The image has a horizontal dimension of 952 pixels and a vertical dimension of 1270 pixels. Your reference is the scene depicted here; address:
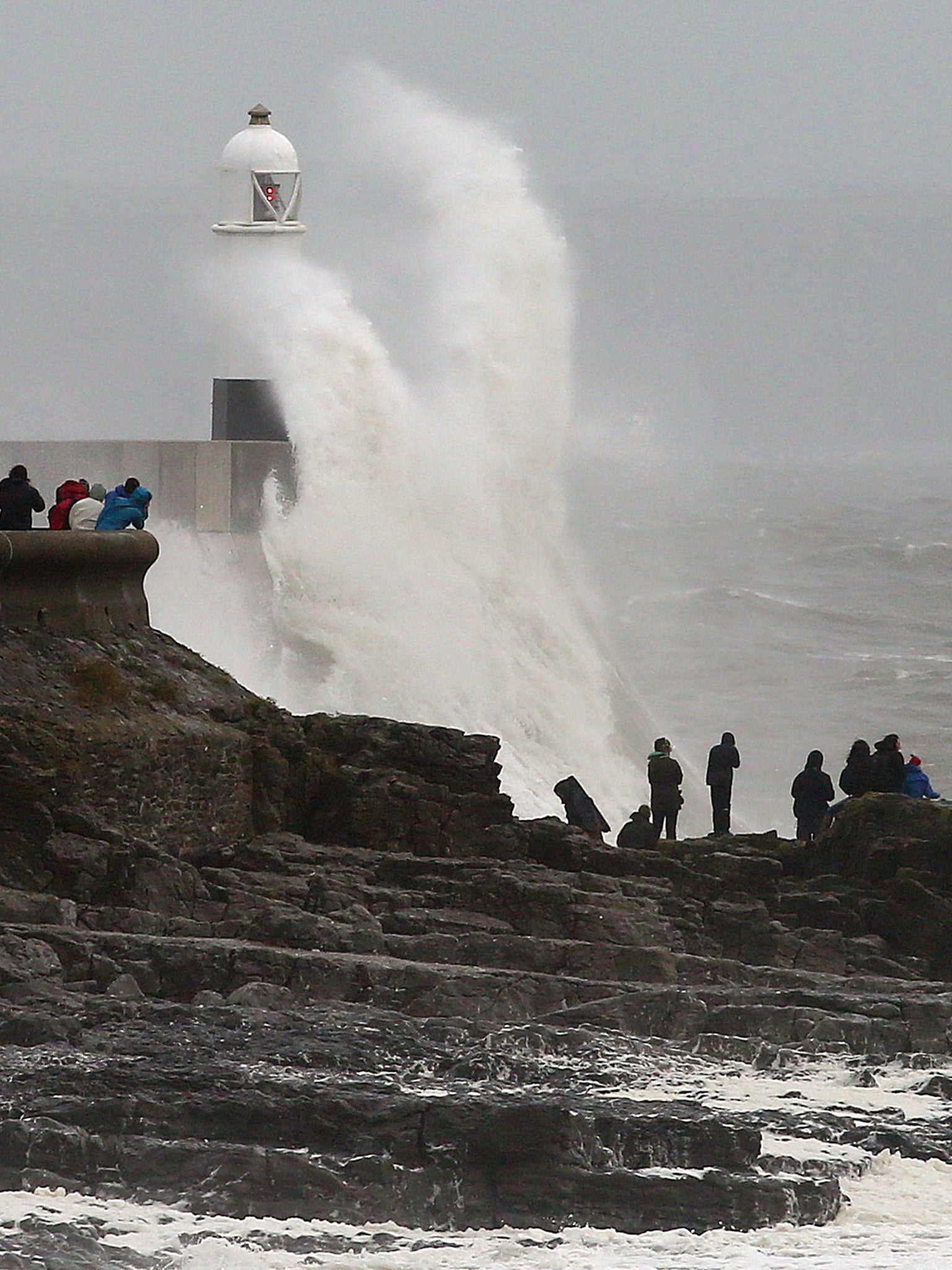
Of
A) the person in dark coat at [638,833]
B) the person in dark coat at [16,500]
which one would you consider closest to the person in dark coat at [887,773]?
the person in dark coat at [638,833]

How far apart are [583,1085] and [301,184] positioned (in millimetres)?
11692

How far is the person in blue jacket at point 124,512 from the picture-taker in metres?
13.2

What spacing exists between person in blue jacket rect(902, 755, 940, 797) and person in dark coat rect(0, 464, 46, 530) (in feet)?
16.9

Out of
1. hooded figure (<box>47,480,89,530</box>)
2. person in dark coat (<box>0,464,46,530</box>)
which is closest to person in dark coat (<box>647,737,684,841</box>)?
hooded figure (<box>47,480,89,530</box>)

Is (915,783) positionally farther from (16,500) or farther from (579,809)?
(16,500)

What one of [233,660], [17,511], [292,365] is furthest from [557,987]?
[292,365]

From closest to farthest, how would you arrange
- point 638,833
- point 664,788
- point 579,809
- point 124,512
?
point 124,512 → point 638,833 → point 579,809 → point 664,788

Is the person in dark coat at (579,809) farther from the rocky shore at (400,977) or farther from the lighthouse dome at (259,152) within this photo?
the lighthouse dome at (259,152)

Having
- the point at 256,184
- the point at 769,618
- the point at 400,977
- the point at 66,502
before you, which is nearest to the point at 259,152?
the point at 256,184

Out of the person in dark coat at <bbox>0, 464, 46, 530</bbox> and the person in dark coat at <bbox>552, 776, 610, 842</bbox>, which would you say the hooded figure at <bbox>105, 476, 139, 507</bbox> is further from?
the person in dark coat at <bbox>552, 776, 610, 842</bbox>

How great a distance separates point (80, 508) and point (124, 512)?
243mm

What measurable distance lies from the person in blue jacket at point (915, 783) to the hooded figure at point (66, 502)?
4.93 meters

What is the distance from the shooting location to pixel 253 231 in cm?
1947

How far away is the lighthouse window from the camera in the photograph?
63.7ft
